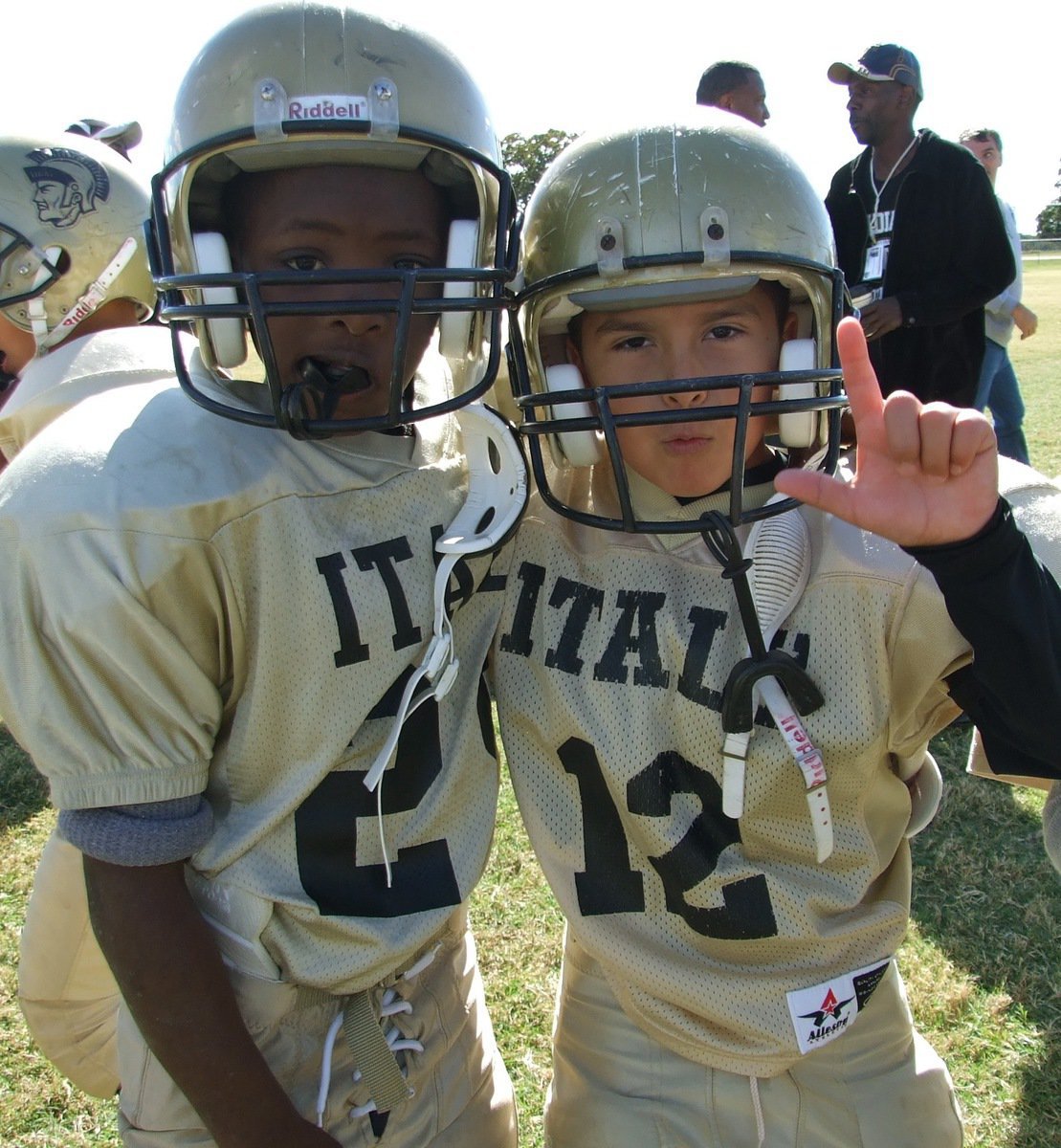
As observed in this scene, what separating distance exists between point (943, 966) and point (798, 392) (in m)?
1.84

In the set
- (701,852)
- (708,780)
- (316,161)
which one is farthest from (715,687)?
(316,161)

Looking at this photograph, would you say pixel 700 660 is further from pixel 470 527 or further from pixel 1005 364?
pixel 1005 364

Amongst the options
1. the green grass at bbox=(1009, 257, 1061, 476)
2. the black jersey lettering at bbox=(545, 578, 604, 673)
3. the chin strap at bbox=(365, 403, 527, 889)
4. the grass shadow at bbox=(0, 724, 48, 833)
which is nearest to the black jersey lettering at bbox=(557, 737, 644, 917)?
the black jersey lettering at bbox=(545, 578, 604, 673)

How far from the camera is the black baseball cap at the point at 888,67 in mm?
4383

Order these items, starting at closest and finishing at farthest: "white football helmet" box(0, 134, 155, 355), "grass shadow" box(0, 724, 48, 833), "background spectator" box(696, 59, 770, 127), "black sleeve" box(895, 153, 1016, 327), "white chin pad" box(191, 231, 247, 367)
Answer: "white chin pad" box(191, 231, 247, 367), "white football helmet" box(0, 134, 155, 355), "grass shadow" box(0, 724, 48, 833), "black sleeve" box(895, 153, 1016, 327), "background spectator" box(696, 59, 770, 127)

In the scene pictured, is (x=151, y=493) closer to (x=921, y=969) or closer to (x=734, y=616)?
(x=734, y=616)

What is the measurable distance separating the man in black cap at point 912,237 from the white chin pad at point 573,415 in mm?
2679

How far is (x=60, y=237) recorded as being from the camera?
8.75 ft

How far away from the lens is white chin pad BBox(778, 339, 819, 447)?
1730mm

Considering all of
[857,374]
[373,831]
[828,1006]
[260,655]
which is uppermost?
[857,374]

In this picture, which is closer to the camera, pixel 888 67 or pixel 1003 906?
pixel 1003 906

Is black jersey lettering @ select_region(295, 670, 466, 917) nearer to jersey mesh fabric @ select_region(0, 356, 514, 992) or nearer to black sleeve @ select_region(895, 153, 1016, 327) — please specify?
jersey mesh fabric @ select_region(0, 356, 514, 992)

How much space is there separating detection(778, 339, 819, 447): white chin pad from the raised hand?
1.18 feet

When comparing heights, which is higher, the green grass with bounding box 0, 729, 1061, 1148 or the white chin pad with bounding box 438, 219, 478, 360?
the white chin pad with bounding box 438, 219, 478, 360
